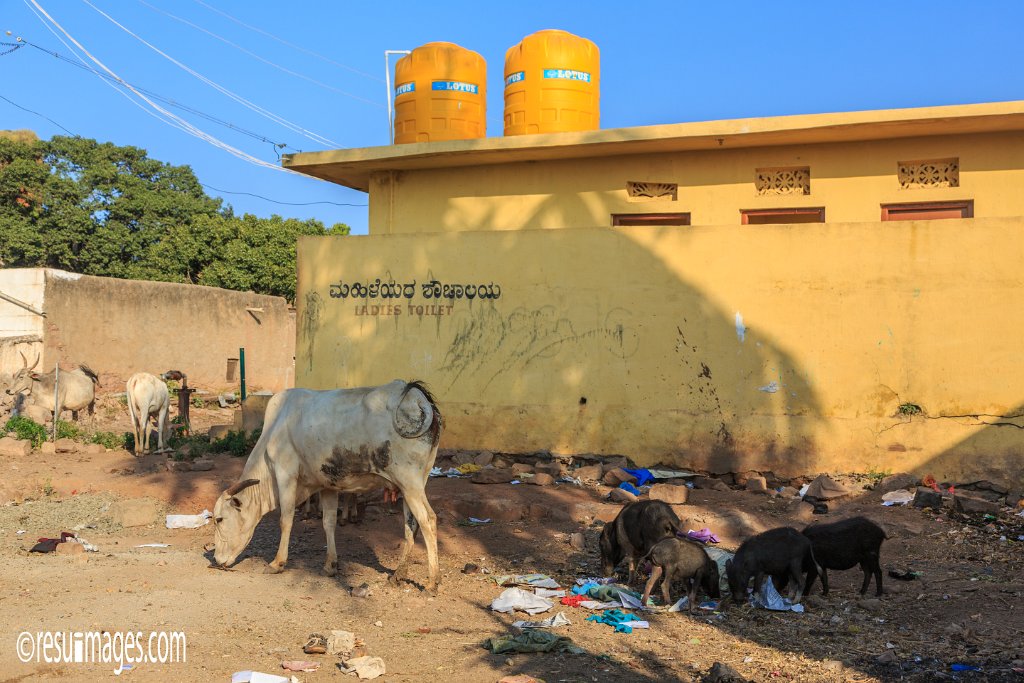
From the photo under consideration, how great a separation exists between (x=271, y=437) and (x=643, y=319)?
5.39 meters

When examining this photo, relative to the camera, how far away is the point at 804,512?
9.99 m

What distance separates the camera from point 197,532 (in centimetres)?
991

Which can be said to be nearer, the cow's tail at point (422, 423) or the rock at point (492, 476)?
the cow's tail at point (422, 423)

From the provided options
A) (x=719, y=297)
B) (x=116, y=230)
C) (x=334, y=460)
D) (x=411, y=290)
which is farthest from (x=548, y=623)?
(x=116, y=230)

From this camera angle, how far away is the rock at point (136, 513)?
33.8ft

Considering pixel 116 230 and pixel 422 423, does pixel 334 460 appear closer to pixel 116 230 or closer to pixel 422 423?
pixel 422 423

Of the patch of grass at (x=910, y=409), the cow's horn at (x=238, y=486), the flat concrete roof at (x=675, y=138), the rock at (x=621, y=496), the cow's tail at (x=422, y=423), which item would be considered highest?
the flat concrete roof at (x=675, y=138)

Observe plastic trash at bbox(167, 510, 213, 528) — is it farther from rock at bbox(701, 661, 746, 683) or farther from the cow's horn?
rock at bbox(701, 661, 746, 683)

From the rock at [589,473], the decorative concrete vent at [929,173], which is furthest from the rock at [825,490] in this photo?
the decorative concrete vent at [929,173]

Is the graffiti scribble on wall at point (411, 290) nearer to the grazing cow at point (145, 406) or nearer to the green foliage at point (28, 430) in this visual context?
the grazing cow at point (145, 406)

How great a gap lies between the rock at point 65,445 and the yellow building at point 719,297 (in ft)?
13.8

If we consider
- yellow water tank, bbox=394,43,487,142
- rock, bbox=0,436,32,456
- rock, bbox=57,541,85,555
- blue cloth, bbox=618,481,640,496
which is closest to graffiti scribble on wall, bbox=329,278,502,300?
yellow water tank, bbox=394,43,487,142

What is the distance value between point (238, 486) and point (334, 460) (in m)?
0.92

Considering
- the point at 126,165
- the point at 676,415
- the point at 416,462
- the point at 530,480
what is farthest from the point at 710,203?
the point at 126,165
